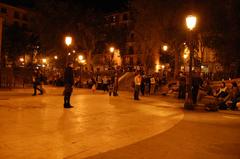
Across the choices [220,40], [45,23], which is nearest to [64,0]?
[45,23]

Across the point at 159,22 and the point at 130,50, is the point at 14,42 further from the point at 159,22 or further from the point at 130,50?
the point at 159,22

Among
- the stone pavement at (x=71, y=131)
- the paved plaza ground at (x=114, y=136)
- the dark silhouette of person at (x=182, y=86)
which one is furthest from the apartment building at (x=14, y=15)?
the paved plaza ground at (x=114, y=136)

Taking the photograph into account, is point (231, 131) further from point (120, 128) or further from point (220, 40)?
point (220, 40)

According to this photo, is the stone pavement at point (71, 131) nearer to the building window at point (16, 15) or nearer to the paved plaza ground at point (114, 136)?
the paved plaza ground at point (114, 136)

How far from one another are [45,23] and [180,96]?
91.7 ft

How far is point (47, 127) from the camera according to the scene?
8391 mm

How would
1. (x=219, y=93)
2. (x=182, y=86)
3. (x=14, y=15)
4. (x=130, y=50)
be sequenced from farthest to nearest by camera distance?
1. (x=14, y=15)
2. (x=130, y=50)
3. (x=182, y=86)
4. (x=219, y=93)

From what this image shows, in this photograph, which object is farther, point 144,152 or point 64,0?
point 64,0

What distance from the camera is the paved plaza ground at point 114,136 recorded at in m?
6.10

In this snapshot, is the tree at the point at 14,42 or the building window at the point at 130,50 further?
the building window at the point at 130,50

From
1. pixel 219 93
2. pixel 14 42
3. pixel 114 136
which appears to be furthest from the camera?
pixel 14 42

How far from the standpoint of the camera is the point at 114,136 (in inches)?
302

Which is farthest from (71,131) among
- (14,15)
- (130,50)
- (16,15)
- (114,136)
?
(16,15)

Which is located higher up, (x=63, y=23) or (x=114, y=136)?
(x=63, y=23)
